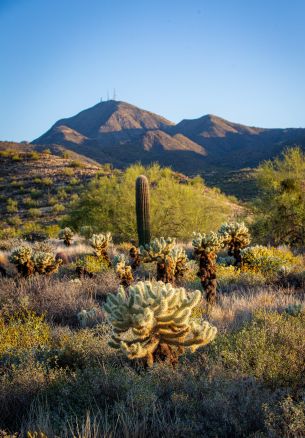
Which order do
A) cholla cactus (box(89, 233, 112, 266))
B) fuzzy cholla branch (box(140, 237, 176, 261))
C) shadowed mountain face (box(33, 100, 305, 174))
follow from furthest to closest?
shadowed mountain face (box(33, 100, 305, 174)) → cholla cactus (box(89, 233, 112, 266)) → fuzzy cholla branch (box(140, 237, 176, 261))

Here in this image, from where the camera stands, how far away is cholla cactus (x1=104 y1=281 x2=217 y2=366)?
12.5ft

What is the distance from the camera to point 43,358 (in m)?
4.39

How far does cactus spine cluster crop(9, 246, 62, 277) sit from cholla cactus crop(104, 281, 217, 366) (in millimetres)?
5822

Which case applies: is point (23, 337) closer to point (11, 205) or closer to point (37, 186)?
point (11, 205)

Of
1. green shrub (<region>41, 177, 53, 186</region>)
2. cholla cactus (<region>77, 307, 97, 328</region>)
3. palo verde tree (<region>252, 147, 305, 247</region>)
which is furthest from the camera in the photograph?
green shrub (<region>41, 177, 53, 186</region>)

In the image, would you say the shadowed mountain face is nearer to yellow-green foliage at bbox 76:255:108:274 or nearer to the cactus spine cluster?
yellow-green foliage at bbox 76:255:108:274

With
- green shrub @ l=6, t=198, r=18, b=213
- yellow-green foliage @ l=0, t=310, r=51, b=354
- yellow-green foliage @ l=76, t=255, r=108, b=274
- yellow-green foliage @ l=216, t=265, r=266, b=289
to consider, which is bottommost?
yellow-green foliage @ l=216, t=265, r=266, b=289

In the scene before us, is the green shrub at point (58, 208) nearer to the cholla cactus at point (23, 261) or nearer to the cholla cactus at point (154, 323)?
the cholla cactus at point (23, 261)

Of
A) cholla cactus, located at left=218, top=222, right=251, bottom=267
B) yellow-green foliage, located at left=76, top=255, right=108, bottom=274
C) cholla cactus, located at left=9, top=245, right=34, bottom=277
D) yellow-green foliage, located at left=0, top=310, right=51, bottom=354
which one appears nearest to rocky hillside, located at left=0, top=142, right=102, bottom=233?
yellow-green foliage, located at left=76, top=255, right=108, bottom=274

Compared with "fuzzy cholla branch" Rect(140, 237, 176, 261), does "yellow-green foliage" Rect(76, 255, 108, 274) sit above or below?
below

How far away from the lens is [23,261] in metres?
9.34

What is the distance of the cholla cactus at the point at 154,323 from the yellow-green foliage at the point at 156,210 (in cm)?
1350

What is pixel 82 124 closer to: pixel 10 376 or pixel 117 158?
pixel 117 158

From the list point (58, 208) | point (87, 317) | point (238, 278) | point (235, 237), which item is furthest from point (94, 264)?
point (58, 208)
